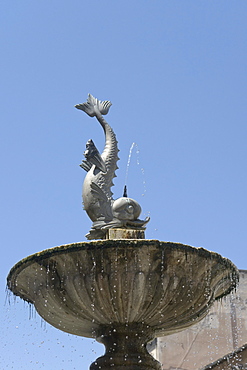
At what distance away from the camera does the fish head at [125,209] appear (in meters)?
8.77

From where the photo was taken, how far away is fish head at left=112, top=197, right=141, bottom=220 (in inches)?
345

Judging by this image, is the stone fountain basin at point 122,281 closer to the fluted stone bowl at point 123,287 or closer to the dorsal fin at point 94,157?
the fluted stone bowl at point 123,287

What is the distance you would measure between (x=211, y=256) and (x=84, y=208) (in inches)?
83.4

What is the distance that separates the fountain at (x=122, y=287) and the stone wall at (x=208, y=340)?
1117cm

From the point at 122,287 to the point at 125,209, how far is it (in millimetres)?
1592

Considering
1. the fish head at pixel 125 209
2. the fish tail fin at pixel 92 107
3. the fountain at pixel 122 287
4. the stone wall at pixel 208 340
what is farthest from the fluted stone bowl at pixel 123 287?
the stone wall at pixel 208 340

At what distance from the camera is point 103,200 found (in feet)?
29.1

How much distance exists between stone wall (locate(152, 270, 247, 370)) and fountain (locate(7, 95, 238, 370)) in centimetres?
1117

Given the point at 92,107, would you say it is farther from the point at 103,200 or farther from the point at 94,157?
the point at 103,200

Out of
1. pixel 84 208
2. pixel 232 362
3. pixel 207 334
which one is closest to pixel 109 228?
pixel 84 208

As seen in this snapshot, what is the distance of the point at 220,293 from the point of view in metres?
8.88

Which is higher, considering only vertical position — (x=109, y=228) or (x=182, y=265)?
(x=109, y=228)

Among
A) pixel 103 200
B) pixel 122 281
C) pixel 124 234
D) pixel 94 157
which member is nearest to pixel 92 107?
pixel 94 157

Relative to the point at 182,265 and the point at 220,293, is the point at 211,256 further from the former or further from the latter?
the point at 220,293
